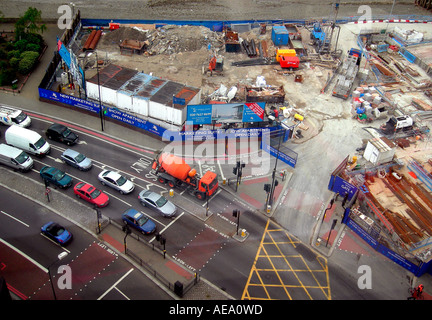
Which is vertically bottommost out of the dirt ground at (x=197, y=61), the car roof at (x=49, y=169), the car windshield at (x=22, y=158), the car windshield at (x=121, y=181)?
the car windshield at (x=121, y=181)

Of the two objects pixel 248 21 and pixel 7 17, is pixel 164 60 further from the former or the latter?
pixel 7 17

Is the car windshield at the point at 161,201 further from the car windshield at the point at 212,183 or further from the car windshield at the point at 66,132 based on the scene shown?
the car windshield at the point at 66,132

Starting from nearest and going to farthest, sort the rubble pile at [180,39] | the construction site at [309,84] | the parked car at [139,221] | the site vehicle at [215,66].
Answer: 1. the parked car at [139,221]
2. the construction site at [309,84]
3. the site vehicle at [215,66]
4. the rubble pile at [180,39]

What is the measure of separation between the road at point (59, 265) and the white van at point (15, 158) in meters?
5.38

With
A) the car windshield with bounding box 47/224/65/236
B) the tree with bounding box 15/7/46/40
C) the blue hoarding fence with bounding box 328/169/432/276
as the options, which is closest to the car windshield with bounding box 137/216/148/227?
the car windshield with bounding box 47/224/65/236

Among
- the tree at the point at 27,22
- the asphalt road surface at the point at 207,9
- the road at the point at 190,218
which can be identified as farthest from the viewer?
the asphalt road surface at the point at 207,9

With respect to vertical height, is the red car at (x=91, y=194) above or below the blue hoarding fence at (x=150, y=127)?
below

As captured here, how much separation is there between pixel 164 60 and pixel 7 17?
2924 cm

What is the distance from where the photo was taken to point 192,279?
35656 millimetres

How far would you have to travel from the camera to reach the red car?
136ft

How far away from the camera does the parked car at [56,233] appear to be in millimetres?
37406

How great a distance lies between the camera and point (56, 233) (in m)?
37.7
